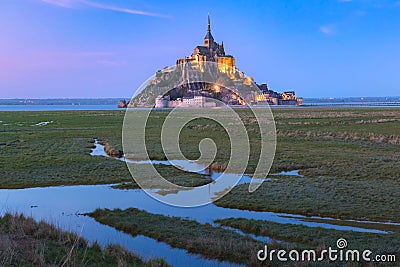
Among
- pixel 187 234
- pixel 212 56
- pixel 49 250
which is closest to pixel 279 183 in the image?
pixel 187 234

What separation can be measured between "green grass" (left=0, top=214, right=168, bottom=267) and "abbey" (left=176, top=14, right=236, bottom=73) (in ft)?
544

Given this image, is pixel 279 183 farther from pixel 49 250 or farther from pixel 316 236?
pixel 49 250

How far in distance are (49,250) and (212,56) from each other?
181m

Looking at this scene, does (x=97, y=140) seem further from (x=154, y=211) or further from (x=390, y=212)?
(x=390, y=212)

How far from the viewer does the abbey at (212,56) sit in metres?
179

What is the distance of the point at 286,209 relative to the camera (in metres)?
14.2

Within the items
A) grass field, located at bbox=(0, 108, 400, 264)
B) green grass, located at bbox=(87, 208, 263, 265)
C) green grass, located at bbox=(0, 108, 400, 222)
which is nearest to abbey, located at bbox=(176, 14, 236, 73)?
green grass, located at bbox=(0, 108, 400, 222)

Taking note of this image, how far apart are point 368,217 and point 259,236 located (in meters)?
4.35

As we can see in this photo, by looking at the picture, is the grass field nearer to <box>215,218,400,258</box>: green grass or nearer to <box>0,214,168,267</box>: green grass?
<box>215,218,400,258</box>: green grass

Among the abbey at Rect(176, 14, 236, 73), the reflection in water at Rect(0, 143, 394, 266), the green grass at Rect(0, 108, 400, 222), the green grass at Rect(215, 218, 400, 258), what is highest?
the abbey at Rect(176, 14, 236, 73)

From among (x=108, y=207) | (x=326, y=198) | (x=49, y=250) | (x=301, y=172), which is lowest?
(x=108, y=207)

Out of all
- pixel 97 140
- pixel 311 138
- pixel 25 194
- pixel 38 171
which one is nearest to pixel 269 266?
pixel 25 194

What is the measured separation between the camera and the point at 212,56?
608ft

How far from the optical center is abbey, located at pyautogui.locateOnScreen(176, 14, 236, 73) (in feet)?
586
